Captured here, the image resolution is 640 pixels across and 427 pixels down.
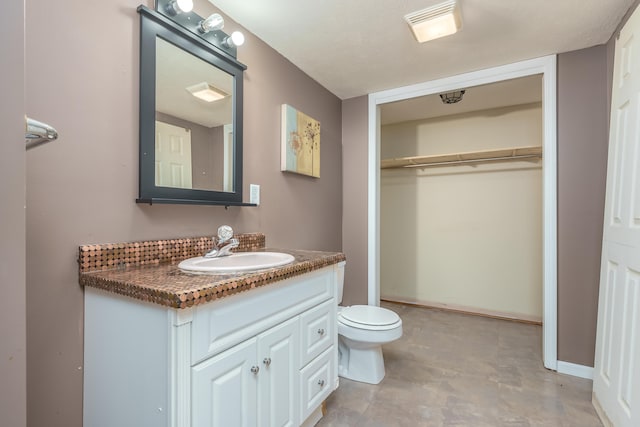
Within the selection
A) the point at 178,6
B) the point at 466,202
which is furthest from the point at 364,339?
the point at 466,202

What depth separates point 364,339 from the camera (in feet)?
6.03

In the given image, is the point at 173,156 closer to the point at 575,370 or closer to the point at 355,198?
the point at 355,198

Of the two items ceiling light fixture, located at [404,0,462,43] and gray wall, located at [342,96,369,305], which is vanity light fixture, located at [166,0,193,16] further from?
gray wall, located at [342,96,369,305]

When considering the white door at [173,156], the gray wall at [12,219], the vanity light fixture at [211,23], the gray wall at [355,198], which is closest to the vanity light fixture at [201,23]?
the vanity light fixture at [211,23]

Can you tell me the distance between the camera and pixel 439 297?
134 inches

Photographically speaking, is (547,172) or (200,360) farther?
(547,172)

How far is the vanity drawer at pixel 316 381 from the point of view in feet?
4.50

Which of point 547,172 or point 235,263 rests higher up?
point 547,172

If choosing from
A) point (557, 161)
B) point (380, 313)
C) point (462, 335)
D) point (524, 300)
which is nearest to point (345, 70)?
point (557, 161)

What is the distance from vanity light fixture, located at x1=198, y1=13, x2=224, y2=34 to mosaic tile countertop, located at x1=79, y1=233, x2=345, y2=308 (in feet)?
3.36

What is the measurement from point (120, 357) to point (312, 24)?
71.8 inches

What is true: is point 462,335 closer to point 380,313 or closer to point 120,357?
point 380,313

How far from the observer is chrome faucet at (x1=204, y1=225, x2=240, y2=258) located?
1.41 meters

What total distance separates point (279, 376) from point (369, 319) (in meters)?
0.86
